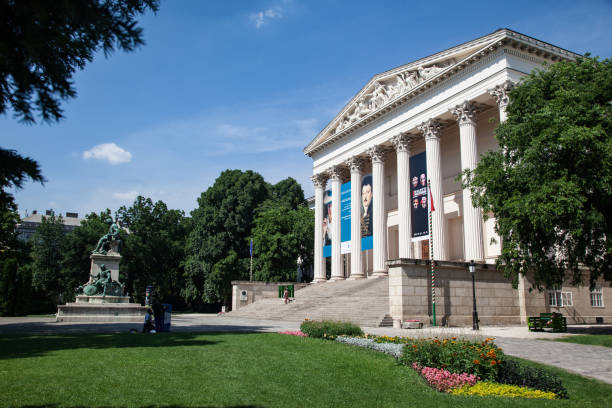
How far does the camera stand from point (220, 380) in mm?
8992

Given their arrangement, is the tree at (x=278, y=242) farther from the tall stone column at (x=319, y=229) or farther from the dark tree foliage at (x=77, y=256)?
the dark tree foliage at (x=77, y=256)

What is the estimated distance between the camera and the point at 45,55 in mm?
3840

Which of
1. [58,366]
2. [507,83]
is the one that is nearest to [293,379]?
[58,366]

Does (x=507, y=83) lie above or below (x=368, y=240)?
above

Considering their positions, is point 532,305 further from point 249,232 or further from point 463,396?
point 249,232

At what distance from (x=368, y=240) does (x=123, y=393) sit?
37243 millimetres

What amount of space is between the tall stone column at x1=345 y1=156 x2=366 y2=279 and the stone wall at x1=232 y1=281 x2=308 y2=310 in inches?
288

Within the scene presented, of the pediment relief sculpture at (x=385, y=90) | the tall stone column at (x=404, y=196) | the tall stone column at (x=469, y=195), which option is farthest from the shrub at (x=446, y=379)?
the pediment relief sculpture at (x=385, y=90)

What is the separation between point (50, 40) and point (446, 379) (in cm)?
933

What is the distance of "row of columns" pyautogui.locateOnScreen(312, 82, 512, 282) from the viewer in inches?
1294

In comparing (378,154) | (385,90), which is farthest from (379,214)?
(385,90)

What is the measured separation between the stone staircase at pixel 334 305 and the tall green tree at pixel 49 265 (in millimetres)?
33267

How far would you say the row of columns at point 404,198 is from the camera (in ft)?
108

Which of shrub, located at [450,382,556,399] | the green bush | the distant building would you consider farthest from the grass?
the distant building
